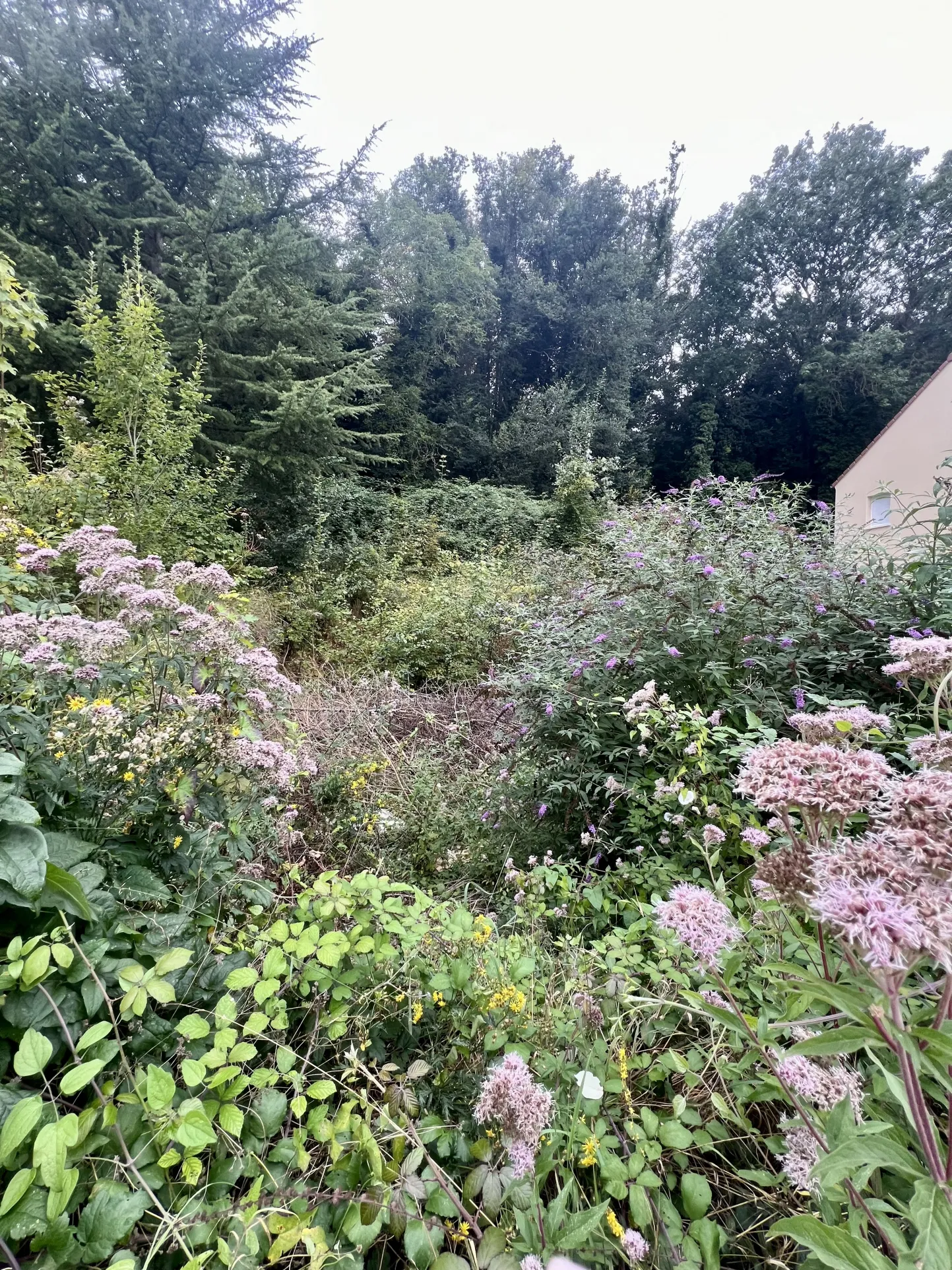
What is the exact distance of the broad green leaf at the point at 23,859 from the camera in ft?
2.30

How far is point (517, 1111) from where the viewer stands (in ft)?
2.14

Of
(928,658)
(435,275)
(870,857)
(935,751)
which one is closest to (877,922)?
(870,857)

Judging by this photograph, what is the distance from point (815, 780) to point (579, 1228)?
60 centimetres

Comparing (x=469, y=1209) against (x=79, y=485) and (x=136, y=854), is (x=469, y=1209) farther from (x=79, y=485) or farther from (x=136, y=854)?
(x=79, y=485)

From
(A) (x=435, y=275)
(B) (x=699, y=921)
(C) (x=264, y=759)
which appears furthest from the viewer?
(A) (x=435, y=275)

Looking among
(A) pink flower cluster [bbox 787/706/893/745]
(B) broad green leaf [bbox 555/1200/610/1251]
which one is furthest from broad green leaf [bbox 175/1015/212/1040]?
(A) pink flower cluster [bbox 787/706/893/745]

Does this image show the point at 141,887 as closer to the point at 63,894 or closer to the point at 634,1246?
the point at 63,894

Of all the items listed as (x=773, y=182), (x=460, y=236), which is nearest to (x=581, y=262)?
(x=460, y=236)

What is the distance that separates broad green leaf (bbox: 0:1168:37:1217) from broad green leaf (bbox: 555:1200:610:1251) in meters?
0.57

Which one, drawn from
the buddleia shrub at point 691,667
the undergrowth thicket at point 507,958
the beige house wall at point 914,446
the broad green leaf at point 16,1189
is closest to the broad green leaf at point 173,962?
the undergrowth thicket at point 507,958

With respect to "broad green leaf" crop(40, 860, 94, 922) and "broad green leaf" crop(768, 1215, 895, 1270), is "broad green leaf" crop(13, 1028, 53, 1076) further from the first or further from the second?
"broad green leaf" crop(768, 1215, 895, 1270)

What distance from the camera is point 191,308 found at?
705 centimetres

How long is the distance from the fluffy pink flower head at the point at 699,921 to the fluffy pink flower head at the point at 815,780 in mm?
157

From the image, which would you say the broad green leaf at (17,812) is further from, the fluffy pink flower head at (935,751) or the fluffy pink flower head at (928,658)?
the fluffy pink flower head at (928,658)
